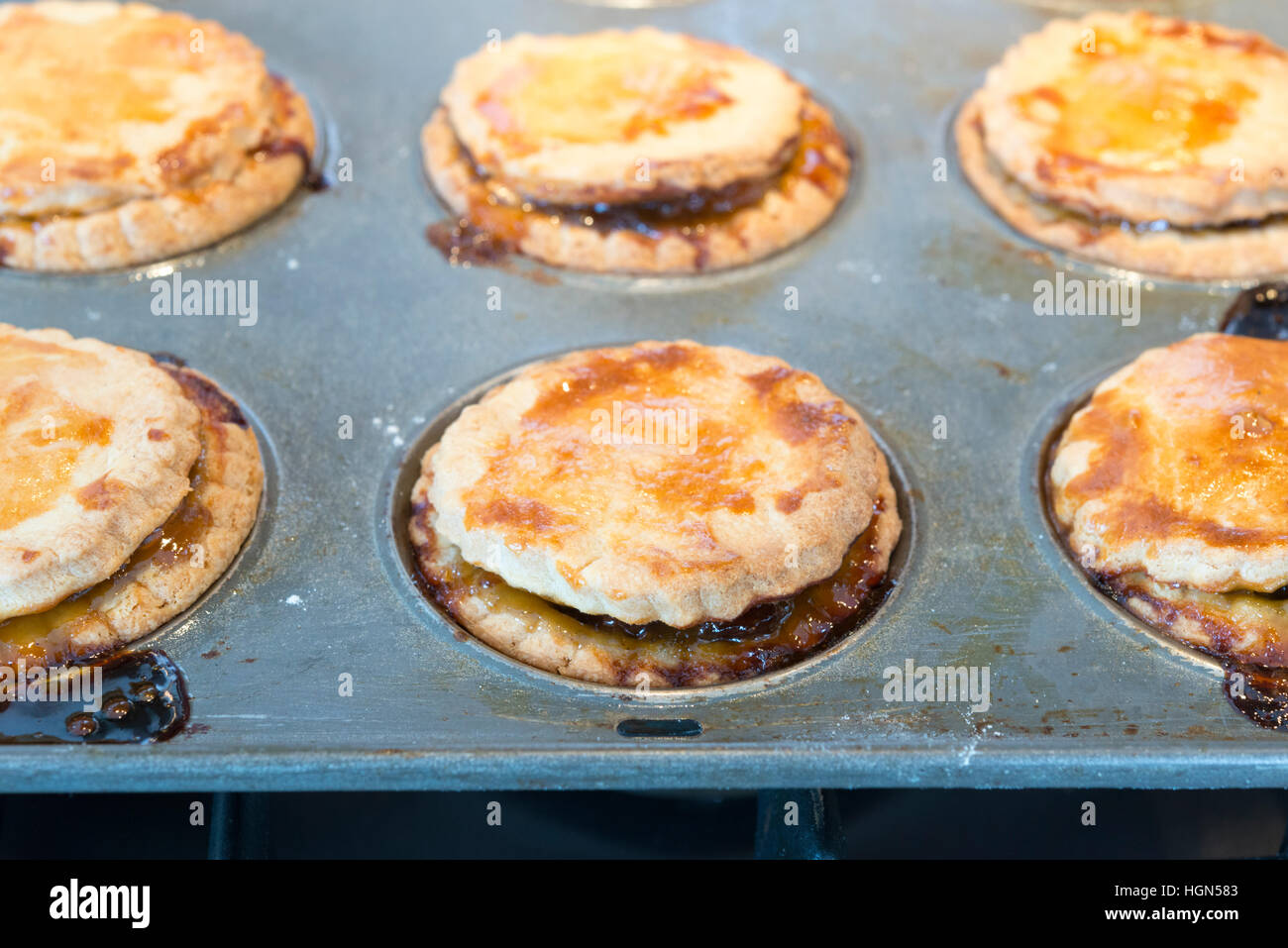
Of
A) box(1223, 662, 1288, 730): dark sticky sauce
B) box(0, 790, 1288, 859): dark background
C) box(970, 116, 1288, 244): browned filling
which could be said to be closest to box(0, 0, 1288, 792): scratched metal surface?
box(1223, 662, 1288, 730): dark sticky sauce

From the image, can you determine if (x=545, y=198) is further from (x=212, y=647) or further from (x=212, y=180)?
(x=212, y=647)

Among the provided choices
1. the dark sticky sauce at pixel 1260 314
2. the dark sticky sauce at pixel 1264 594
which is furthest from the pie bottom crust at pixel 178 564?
the dark sticky sauce at pixel 1260 314

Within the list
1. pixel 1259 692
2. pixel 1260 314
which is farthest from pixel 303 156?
pixel 1259 692

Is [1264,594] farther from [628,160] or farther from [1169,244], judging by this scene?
[628,160]

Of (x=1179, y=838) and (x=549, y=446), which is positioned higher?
(x=549, y=446)

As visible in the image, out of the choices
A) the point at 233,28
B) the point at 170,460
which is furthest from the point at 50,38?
the point at 170,460

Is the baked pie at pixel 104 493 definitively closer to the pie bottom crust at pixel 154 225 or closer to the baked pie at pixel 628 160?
the pie bottom crust at pixel 154 225
